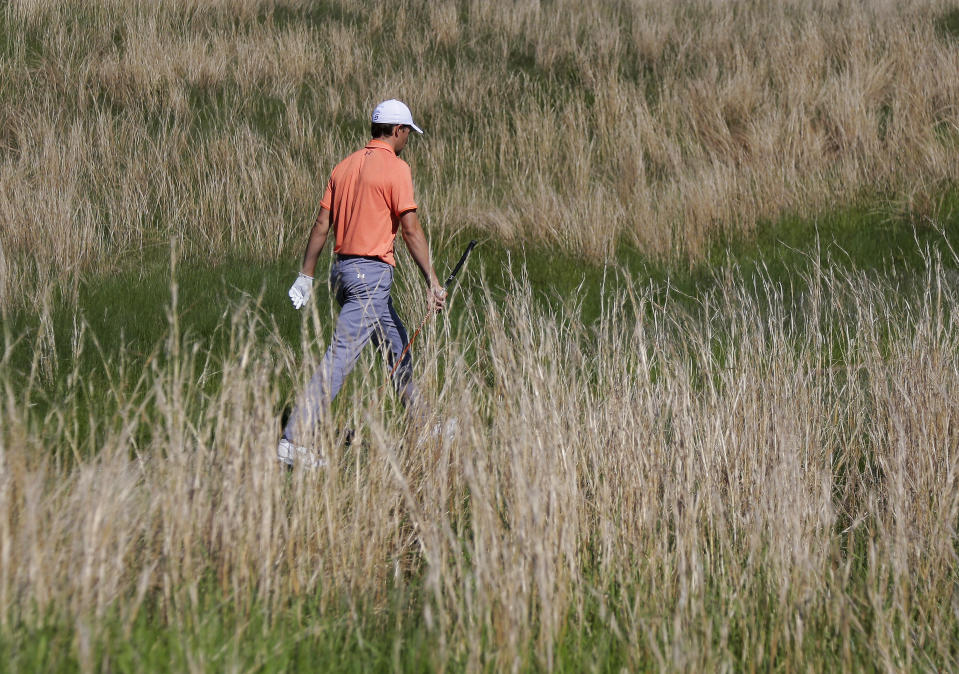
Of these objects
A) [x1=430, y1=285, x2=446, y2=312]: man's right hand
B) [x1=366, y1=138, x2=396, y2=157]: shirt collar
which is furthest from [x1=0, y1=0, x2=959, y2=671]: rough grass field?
[x1=366, y1=138, x2=396, y2=157]: shirt collar

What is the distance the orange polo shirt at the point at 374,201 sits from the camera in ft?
16.6

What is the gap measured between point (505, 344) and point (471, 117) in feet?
25.6

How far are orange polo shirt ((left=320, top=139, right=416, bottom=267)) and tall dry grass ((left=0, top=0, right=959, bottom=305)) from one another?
2952 millimetres

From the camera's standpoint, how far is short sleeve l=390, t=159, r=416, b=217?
16.6ft

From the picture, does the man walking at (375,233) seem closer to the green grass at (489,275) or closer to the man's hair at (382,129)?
the man's hair at (382,129)

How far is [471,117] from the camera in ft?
37.5

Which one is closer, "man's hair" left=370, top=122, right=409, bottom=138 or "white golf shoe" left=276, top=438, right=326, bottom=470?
"white golf shoe" left=276, top=438, right=326, bottom=470

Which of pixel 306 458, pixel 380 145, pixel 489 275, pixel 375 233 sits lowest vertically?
pixel 306 458

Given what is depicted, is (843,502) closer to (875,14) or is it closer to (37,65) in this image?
(37,65)

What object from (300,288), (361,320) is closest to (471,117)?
(300,288)

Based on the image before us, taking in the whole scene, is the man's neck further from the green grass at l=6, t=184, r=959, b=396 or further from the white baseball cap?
the green grass at l=6, t=184, r=959, b=396

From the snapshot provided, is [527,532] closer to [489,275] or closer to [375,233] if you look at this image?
[375,233]

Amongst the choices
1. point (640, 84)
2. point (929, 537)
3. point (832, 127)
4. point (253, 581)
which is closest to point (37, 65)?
point (640, 84)

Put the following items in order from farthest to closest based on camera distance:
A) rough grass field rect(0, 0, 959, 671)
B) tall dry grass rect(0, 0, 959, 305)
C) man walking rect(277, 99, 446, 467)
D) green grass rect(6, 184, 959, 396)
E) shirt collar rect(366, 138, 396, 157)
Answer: tall dry grass rect(0, 0, 959, 305), green grass rect(6, 184, 959, 396), shirt collar rect(366, 138, 396, 157), man walking rect(277, 99, 446, 467), rough grass field rect(0, 0, 959, 671)
